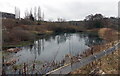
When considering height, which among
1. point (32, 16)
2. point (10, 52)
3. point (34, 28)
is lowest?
point (10, 52)

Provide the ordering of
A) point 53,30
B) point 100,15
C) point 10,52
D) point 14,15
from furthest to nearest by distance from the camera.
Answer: point 14,15, point 100,15, point 53,30, point 10,52

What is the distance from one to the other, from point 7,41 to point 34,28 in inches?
600

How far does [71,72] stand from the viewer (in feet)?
28.2

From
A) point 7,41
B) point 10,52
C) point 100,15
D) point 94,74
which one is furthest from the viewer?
point 100,15

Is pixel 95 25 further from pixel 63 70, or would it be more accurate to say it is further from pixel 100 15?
pixel 63 70

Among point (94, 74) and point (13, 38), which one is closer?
point (94, 74)

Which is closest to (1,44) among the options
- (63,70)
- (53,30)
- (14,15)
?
(63,70)

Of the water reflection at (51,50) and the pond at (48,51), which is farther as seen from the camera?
the water reflection at (51,50)

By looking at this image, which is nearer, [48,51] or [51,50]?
[48,51]

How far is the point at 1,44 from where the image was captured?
2348 cm

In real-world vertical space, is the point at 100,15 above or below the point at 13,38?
above

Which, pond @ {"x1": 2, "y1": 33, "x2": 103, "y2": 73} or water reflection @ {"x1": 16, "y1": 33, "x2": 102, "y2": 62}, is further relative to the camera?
water reflection @ {"x1": 16, "y1": 33, "x2": 102, "y2": 62}

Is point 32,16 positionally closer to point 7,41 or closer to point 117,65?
point 7,41

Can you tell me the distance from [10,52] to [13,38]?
711 cm
